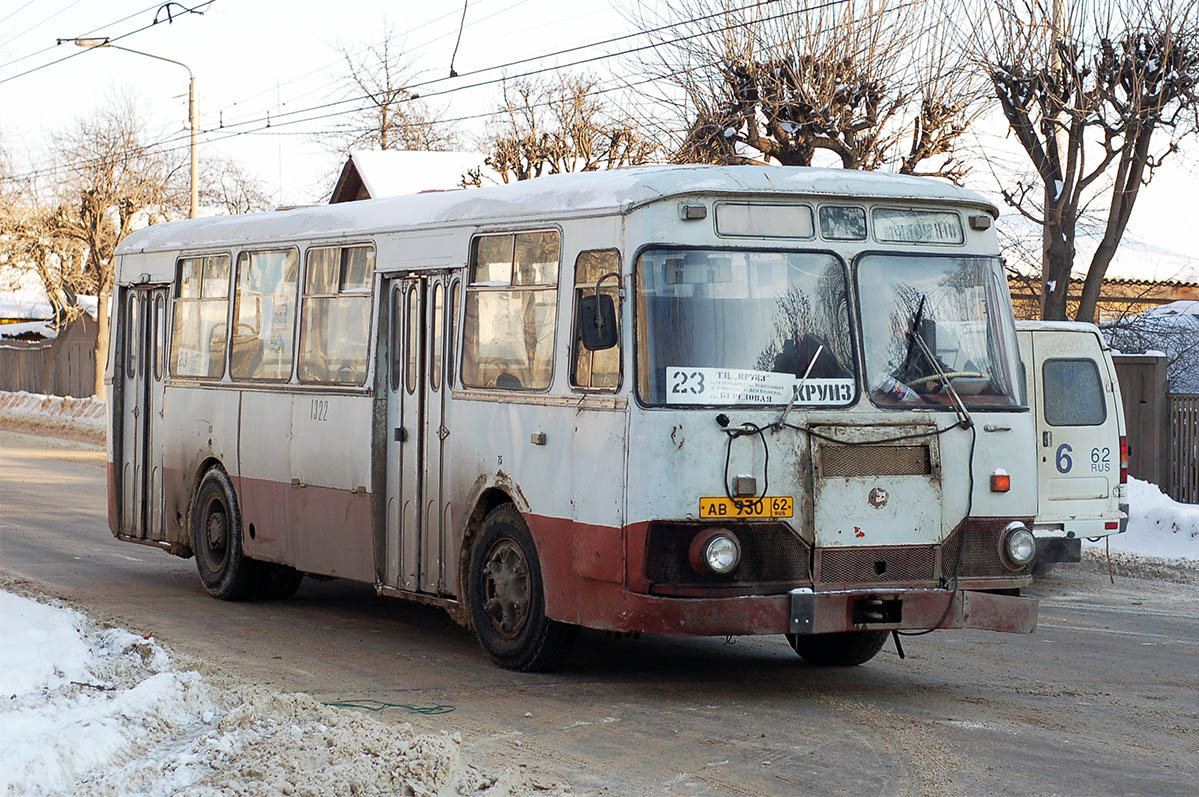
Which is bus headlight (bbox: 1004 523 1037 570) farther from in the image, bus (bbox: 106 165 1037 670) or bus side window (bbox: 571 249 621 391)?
bus side window (bbox: 571 249 621 391)

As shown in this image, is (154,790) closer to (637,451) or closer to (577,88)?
(637,451)

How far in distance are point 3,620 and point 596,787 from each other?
479 centimetres

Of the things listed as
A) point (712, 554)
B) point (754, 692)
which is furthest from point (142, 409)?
point (712, 554)

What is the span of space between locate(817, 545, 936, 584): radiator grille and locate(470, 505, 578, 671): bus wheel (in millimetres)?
1614

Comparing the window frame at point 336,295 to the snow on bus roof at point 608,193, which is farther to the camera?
the window frame at point 336,295

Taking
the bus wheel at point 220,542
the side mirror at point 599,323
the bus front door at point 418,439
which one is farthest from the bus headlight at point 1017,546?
the bus wheel at point 220,542

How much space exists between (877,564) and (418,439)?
3305 millimetres

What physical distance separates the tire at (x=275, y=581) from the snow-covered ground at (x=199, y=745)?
4.43m

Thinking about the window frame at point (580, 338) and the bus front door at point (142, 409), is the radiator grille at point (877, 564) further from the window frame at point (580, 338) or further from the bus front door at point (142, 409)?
the bus front door at point (142, 409)

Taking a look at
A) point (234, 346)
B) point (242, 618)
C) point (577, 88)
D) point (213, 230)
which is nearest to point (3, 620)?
point (242, 618)

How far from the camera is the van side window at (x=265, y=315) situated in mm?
12289

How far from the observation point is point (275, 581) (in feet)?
42.6

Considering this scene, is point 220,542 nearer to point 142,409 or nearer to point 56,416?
point 142,409

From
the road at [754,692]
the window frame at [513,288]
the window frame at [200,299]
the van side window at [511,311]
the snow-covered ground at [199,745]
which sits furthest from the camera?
the window frame at [200,299]
